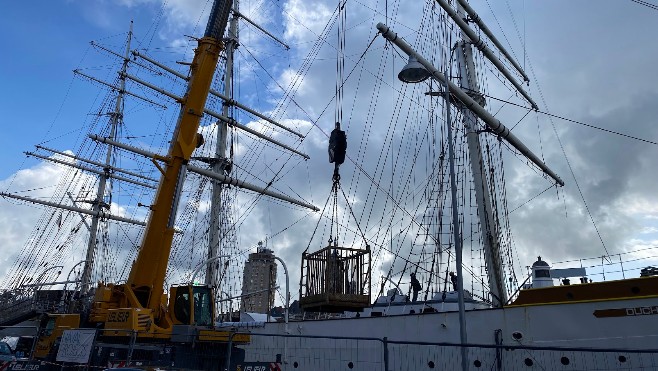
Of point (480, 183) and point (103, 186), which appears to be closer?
point (480, 183)

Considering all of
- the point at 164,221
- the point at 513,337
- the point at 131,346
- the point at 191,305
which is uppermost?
the point at 164,221

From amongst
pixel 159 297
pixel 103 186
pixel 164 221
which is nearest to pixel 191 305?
pixel 159 297

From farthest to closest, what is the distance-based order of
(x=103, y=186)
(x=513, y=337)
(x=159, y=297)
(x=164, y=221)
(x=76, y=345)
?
(x=103, y=186) → (x=164, y=221) → (x=159, y=297) → (x=513, y=337) → (x=76, y=345)

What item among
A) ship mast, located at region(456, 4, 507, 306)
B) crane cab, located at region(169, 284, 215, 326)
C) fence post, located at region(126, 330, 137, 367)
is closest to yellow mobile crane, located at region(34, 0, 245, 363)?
crane cab, located at region(169, 284, 215, 326)

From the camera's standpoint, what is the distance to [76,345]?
11352mm

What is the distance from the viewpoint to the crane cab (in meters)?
13.4

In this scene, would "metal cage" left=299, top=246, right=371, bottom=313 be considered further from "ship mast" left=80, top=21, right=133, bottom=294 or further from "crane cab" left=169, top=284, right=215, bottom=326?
"ship mast" left=80, top=21, right=133, bottom=294

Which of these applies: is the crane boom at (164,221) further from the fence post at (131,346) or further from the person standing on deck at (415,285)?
the person standing on deck at (415,285)

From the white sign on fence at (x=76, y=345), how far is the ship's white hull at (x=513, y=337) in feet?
11.9

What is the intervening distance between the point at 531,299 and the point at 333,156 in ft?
22.1

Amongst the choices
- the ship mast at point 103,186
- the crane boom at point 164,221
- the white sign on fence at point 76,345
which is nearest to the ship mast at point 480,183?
the crane boom at point 164,221

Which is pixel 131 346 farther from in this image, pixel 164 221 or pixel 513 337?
pixel 513 337

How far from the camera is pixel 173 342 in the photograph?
1227cm

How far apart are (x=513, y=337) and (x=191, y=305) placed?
27.6ft
